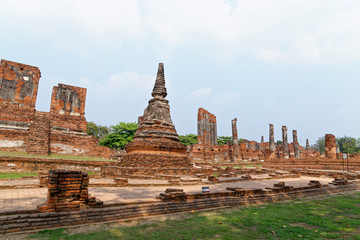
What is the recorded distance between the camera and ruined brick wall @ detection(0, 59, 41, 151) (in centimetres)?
1497

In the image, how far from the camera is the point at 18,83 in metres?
17.3

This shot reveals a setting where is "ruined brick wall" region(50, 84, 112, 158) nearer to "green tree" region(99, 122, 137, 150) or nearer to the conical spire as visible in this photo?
the conical spire

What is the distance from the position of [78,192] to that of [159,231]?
1916 mm

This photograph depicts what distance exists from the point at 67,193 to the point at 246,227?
3538mm

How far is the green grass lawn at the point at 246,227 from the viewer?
3.60m

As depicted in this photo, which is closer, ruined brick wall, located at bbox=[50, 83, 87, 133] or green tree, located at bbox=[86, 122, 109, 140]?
ruined brick wall, located at bbox=[50, 83, 87, 133]

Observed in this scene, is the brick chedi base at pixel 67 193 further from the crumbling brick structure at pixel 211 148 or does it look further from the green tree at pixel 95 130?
the green tree at pixel 95 130

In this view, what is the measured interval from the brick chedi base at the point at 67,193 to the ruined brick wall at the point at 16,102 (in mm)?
13515

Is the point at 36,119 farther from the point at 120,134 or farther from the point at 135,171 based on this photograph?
the point at 120,134

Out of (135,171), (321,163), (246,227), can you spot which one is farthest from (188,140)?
(246,227)

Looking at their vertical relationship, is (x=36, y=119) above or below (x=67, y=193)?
above

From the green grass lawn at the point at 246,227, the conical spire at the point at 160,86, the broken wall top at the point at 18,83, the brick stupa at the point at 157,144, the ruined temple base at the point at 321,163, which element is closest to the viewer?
the green grass lawn at the point at 246,227

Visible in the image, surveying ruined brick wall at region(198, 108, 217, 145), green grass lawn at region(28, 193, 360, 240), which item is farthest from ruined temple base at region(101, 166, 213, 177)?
ruined brick wall at region(198, 108, 217, 145)

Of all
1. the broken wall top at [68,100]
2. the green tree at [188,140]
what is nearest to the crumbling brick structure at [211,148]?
the green tree at [188,140]
